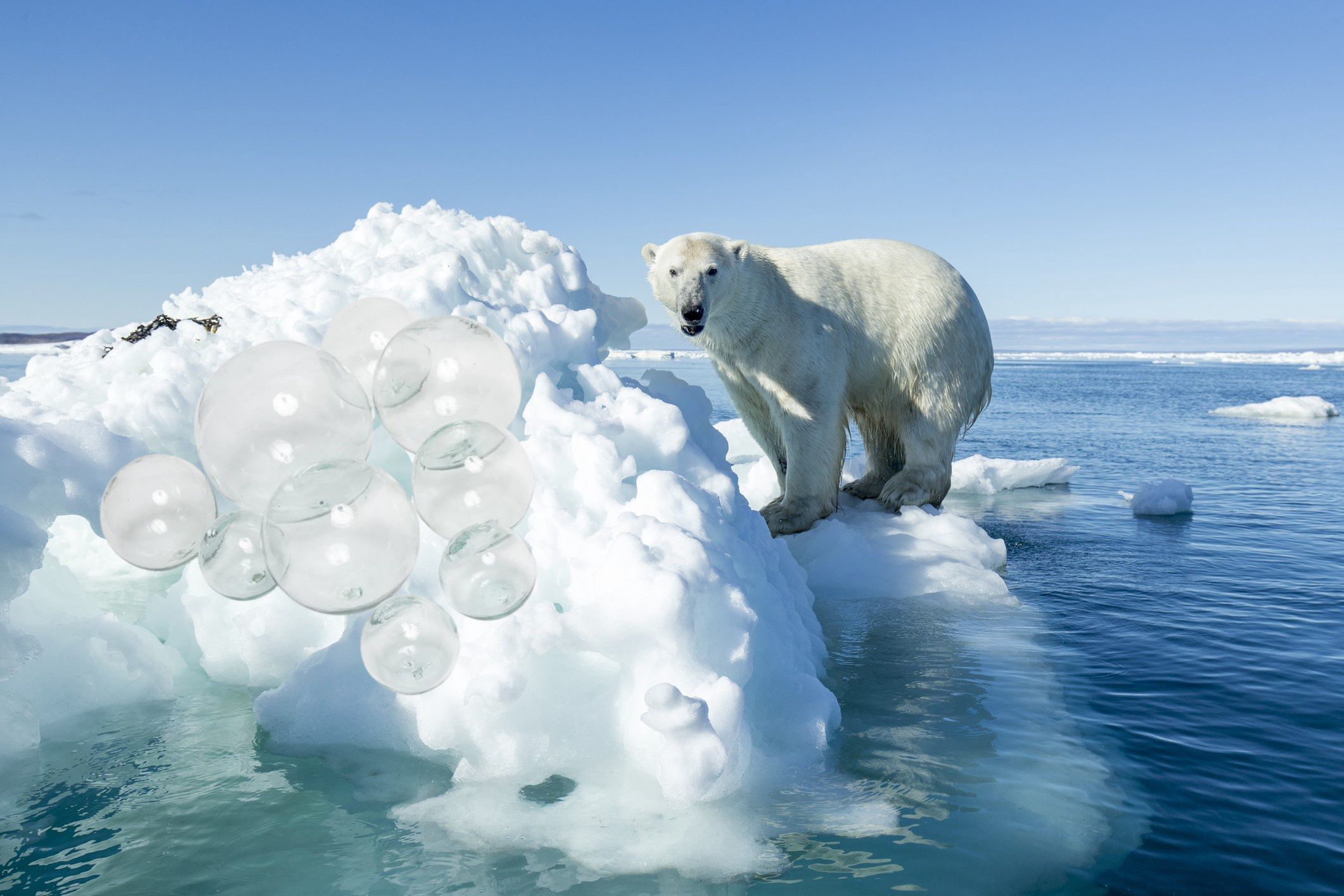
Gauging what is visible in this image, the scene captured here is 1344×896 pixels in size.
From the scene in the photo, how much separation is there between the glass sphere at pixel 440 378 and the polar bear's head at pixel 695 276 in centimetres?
248

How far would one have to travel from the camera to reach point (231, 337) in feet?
12.3

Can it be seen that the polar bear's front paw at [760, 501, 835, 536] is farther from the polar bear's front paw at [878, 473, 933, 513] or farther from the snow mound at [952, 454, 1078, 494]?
the snow mound at [952, 454, 1078, 494]

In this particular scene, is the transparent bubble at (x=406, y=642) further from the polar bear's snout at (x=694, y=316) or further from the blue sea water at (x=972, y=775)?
the polar bear's snout at (x=694, y=316)

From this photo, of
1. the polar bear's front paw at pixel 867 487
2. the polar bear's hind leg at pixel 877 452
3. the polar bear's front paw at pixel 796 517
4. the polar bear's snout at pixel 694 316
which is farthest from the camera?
the polar bear's front paw at pixel 867 487

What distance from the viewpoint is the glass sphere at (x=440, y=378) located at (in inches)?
74.9

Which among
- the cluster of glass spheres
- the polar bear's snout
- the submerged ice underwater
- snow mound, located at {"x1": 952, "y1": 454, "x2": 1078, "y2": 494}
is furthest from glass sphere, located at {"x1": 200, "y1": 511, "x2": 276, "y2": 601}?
snow mound, located at {"x1": 952, "y1": 454, "x2": 1078, "y2": 494}

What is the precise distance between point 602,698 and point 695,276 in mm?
2615

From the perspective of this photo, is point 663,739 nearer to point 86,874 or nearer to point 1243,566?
point 86,874

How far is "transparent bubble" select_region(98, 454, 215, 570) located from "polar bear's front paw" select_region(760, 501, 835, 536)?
135 inches

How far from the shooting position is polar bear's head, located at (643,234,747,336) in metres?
4.44

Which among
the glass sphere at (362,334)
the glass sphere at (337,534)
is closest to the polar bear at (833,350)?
the glass sphere at (362,334)

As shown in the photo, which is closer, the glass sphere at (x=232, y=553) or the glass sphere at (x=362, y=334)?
the glass sphere at (x=232, y=553)

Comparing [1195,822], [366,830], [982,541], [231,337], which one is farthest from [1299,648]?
[231,337]

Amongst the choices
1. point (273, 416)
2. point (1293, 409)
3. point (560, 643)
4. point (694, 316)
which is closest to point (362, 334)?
point (273, 416)
